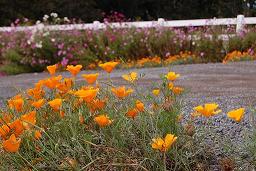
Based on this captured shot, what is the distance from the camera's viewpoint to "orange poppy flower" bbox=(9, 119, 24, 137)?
6.70ft

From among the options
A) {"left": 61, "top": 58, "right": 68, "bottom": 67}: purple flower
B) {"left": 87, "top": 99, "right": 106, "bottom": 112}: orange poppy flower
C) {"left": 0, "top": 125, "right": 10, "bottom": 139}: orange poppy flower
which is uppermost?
{"left": 87, "top": 99, "right": 106, "bottom": 112}: orange poppy flower

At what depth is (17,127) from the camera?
2.05 m

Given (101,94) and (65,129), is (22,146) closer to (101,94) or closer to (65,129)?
(65,129)

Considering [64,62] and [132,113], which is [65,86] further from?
[64,62]

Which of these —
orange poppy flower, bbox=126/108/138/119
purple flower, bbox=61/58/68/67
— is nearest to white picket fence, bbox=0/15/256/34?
purple flower, bbox=61/58/68/67

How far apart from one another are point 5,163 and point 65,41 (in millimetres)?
11285

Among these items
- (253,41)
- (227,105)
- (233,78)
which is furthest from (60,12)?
(227,105)

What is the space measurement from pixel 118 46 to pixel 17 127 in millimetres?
11232

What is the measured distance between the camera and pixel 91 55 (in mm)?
13078

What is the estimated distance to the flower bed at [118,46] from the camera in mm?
12266

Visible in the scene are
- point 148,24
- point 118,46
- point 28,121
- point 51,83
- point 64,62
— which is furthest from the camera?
point 148,24

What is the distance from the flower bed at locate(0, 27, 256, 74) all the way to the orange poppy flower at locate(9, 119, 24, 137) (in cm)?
996

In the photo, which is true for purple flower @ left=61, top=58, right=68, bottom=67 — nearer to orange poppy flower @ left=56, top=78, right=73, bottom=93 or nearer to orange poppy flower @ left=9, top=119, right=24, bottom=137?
orange poppy flower @ left=56, top=78, right=73, bottom=93

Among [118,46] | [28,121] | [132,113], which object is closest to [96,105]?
[132,113]
